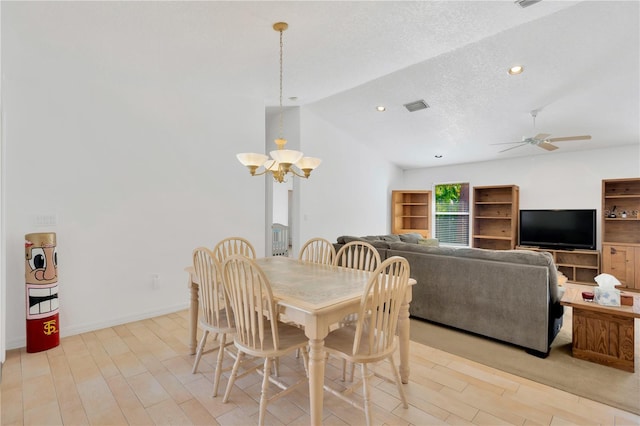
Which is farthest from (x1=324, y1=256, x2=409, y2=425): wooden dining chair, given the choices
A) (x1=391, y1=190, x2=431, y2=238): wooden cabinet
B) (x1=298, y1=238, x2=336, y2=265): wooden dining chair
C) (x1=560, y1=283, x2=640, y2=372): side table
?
(x1=391, y1=190, x2=431, y2=238): wooden cabinet

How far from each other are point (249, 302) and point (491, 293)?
2.30 m

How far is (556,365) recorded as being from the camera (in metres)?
2.48

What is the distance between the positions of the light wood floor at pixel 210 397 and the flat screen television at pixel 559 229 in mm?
4330

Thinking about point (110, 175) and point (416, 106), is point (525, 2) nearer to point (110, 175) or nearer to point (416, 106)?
point (416, 106)

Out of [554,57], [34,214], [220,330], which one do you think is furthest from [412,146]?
[34,214]

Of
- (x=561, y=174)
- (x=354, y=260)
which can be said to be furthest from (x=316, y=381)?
(x=561, y=174)

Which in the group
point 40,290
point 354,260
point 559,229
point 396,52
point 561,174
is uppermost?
point 396,52

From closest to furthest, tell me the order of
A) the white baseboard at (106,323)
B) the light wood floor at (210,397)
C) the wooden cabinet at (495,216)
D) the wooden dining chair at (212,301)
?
the light wood floor at (210,397), the wooden dining chair at (212,301), the white baseboard at (106,323), the wooden cabinet at (495,216)

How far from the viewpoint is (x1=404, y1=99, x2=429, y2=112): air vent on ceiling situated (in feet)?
15.0

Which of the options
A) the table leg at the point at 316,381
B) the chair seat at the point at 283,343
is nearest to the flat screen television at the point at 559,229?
the chair seat at the point at 283,343

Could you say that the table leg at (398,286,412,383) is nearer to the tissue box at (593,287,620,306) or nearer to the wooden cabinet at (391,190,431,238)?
the tissue box at (593,287,620,306)

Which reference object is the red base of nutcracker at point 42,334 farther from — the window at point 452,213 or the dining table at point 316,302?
the window at point 452,213

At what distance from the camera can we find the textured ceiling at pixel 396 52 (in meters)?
2.55

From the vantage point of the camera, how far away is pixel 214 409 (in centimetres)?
194
